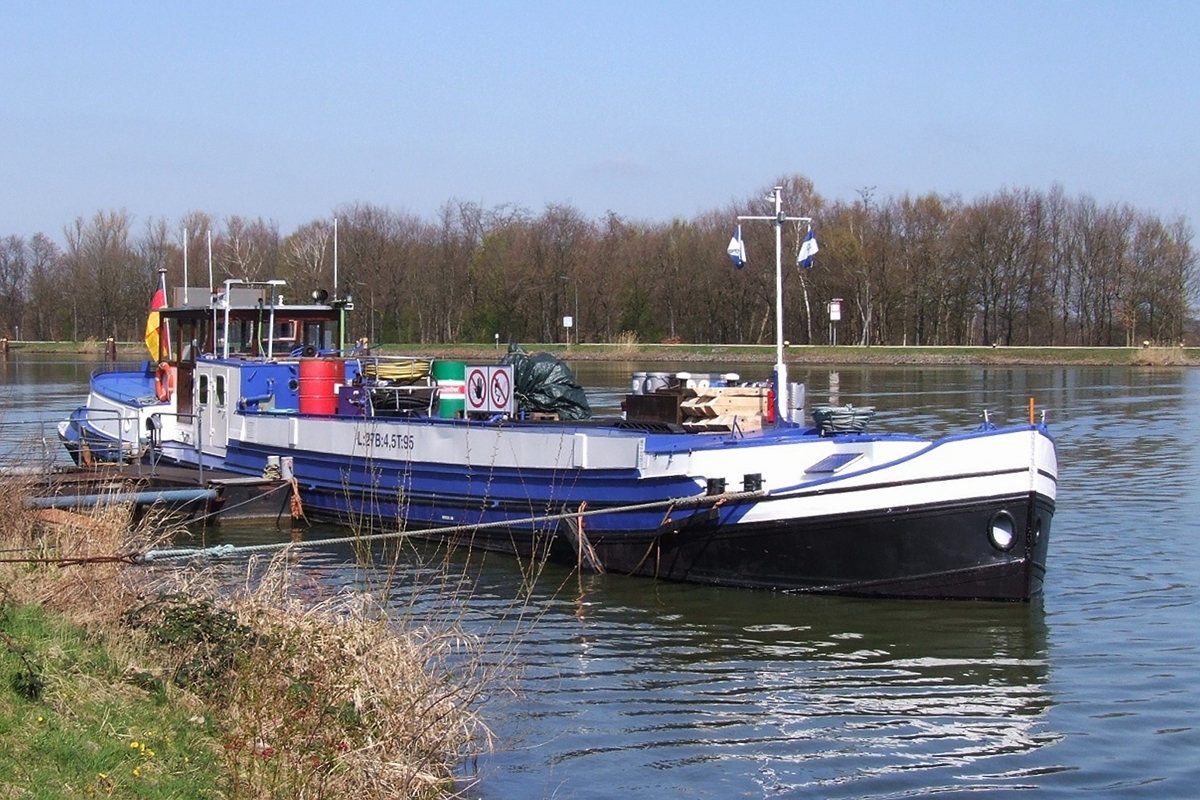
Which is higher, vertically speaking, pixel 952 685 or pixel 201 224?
pixel 201 224

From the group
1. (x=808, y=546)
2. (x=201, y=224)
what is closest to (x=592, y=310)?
(x=201, y=224)

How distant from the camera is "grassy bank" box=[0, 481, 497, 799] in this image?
6.91m

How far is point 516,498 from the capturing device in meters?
16.8

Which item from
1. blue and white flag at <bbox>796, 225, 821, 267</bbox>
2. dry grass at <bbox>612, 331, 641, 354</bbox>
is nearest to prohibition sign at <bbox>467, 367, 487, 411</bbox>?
blue and white flag at <bbox>796, 225, 821, 267</bbox>

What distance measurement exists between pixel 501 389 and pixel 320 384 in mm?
3681

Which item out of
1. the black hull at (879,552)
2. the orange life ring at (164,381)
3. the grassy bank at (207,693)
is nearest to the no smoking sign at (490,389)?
the black hull at (879,552)

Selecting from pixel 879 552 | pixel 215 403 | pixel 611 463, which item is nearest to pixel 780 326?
pixel 611 463

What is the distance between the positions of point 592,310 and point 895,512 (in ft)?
230

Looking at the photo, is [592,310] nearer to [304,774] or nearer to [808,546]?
[808,546]

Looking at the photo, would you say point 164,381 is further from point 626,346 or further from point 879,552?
point 626,346

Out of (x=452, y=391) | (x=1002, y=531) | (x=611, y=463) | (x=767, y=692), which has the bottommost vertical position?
(x=767, y=692)

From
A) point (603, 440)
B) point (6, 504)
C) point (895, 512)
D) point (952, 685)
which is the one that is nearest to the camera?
point (952, 685)

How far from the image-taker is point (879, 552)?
14.1m

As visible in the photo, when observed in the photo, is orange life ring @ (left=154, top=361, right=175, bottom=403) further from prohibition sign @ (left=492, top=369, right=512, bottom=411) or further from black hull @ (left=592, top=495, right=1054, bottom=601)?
black hull @ (left=592, top=495, right=1054, bottom=601)
